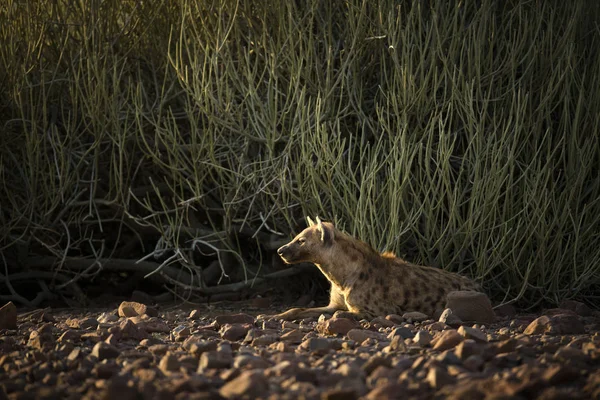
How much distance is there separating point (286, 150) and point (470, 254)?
6.66 feet

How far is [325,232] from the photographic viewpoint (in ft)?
23.1

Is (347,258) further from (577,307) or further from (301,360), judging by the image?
(301,360)

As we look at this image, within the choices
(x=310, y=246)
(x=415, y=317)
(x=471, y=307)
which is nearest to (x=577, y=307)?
(x=471, y=307)

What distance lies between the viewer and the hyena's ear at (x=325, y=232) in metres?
7.04

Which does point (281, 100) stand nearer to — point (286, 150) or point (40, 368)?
point (286, 150)

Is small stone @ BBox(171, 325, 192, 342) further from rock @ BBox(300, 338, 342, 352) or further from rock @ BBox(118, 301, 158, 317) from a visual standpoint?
rock @ BBox(118, 301, 158, 317)

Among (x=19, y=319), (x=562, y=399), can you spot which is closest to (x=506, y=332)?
(x=562, y=399)

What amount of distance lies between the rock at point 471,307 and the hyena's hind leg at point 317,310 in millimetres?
1174

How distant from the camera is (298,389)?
3814mm

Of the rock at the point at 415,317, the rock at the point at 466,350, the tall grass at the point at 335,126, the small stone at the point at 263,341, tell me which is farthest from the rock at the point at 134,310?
the rock at the point at 466,350

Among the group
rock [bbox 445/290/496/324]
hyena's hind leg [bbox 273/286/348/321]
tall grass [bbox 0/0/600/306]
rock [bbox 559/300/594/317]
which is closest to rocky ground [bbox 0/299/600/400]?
rock [bbox 445/290/496/324]

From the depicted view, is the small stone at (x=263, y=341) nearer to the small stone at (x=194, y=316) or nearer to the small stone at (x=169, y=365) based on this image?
the small stone at (x=169, y=365)

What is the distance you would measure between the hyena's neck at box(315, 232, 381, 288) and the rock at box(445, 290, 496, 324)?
2.95 ft

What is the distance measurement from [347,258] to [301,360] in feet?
8.32
